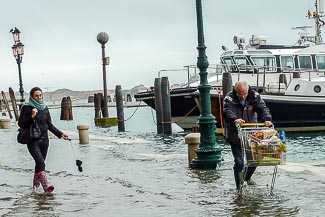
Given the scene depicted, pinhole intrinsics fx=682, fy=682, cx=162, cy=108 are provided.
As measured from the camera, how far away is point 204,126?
43.0 feet

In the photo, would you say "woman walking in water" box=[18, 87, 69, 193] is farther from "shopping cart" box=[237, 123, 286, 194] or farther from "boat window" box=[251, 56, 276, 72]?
"boat window" box=[251, 56, 276, 72]

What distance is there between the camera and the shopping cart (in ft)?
29.7

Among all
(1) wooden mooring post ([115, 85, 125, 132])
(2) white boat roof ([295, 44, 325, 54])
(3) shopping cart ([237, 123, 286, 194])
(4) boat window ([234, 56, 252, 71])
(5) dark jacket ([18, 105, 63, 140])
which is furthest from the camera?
(1) wooden mooring post ([115, 85, 125, 132])

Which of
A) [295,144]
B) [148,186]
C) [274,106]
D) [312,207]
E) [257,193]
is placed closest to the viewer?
[312,207]

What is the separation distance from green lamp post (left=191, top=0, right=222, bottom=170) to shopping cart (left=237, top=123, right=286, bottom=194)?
3.71 m

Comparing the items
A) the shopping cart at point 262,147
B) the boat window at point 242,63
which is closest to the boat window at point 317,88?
the boat window at point 242,63

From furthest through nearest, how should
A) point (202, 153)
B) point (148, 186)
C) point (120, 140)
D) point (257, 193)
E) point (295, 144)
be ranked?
point (295, 144) < point (120, 140) < point (202, 153) < point (148, 186) < point (257, 193)

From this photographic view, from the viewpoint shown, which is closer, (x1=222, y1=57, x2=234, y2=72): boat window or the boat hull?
the boat hull

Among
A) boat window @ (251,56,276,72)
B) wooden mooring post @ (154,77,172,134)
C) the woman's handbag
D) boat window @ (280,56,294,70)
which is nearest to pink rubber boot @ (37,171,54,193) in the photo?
the woman's handbag

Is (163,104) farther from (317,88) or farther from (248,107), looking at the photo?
(248,107)

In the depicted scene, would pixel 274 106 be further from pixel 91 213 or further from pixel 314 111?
pixel 91 213

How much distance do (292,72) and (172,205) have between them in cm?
2215

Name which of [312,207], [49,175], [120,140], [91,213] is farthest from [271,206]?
[120,140]

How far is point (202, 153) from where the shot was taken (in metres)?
13.0
